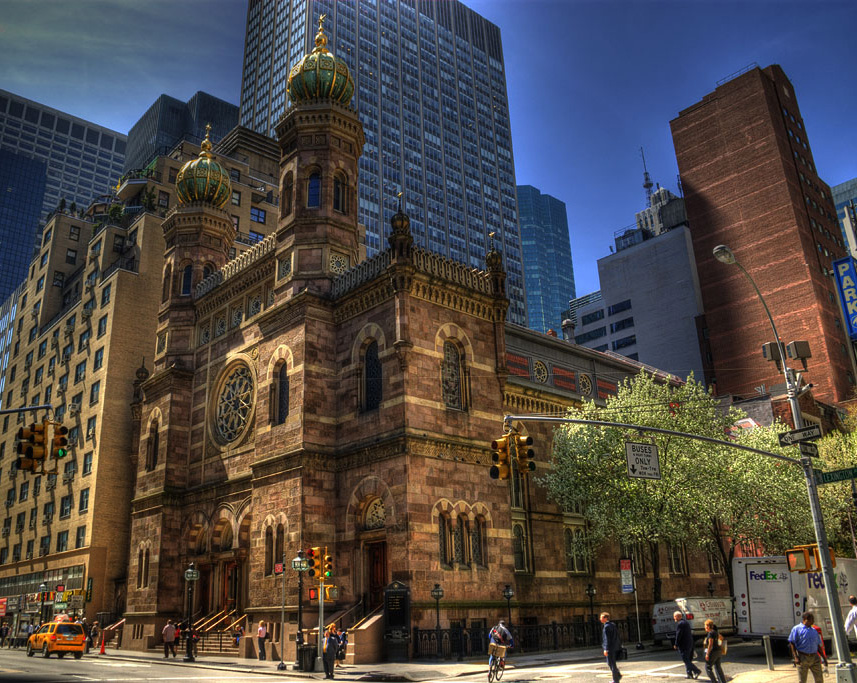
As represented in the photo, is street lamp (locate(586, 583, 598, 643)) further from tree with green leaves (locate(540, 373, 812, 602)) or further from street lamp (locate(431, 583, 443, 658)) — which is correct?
street lamp (locate(431, 583, 443, 658))

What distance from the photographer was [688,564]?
45125 millimetres

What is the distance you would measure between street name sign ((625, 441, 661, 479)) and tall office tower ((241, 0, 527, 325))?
106311 mm

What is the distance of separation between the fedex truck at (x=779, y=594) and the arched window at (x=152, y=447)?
110ft

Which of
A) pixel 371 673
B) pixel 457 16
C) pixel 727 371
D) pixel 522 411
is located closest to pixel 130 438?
pixel 522 411

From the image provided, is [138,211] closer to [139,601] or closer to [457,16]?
[139,601]

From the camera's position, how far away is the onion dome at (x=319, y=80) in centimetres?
4028

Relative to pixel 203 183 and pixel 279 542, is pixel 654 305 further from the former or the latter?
pixel 279 542

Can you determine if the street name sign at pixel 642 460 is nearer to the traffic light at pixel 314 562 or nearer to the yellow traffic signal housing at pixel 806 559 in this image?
the yellow traffic signal housing at pixel 806 559

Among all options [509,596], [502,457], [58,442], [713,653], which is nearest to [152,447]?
[509,596]

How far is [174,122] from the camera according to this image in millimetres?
162750

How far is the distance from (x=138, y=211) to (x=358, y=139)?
119ft

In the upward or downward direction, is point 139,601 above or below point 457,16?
below

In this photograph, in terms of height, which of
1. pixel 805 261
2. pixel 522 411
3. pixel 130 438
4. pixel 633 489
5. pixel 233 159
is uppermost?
pixel 233 159

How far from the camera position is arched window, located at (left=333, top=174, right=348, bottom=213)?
3966 centimetres
